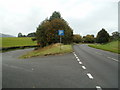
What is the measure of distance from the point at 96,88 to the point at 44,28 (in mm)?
33216

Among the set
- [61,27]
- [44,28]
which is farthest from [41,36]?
[61,27]

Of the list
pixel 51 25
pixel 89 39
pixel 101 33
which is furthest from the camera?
pixel 89 39

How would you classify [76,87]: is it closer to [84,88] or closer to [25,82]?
[84,88]

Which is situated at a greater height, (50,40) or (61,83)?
(50,40)

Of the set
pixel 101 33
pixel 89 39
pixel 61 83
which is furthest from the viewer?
pixel 89 39

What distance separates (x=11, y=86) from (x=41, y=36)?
33.1 m

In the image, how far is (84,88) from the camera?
13.4ft

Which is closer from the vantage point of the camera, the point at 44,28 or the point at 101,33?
the point at 44,28

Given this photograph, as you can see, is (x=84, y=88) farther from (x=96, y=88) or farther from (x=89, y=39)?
(x=89, y=39)

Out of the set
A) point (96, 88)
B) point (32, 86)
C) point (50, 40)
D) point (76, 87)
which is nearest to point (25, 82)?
point (32, 86)

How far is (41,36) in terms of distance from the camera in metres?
36.8

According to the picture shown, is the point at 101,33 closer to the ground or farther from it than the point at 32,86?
farther from it

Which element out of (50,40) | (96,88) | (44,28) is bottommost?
(96,88)

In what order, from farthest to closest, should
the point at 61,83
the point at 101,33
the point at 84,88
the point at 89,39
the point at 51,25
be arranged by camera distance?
the point at 89,39 < the point at 101,33 < the point at 51,25 < the point at 61,83 < the point at 84,88
